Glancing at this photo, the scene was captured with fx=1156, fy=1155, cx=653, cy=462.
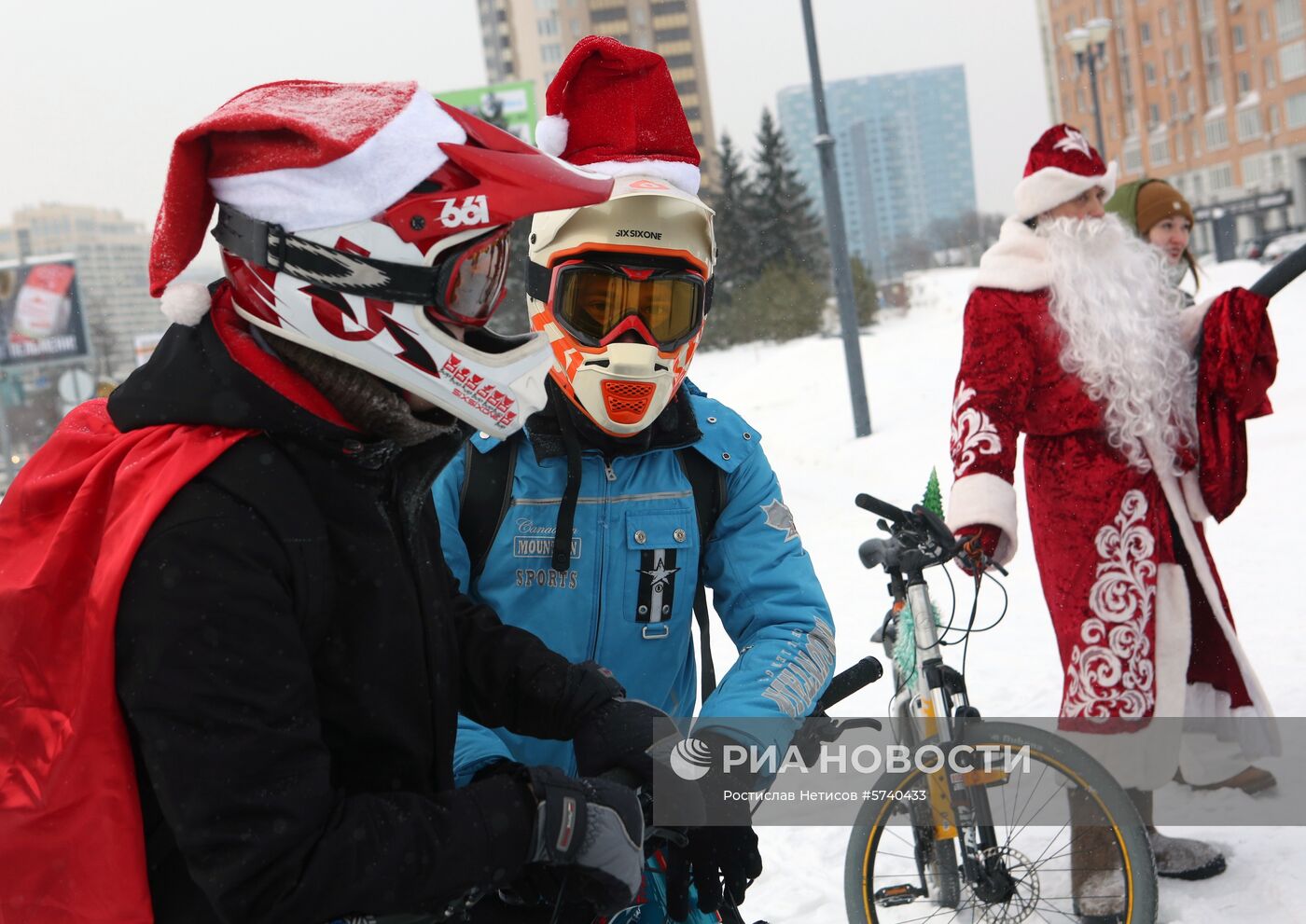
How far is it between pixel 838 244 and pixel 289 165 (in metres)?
12.3

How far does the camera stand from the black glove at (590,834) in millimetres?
1462

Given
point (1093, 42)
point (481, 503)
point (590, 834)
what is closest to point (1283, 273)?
point (481, 503)

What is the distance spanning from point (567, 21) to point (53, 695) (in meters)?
95.4

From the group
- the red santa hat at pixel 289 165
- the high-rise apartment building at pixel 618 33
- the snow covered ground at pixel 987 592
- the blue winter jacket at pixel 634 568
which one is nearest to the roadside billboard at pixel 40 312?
the snow covered ground at pixel 987 592

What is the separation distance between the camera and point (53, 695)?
132 cm

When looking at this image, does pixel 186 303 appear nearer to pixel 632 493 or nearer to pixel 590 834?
pixel 590 834

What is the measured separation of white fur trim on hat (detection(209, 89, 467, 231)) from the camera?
59.2 inches

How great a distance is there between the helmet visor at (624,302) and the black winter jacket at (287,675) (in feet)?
2.77

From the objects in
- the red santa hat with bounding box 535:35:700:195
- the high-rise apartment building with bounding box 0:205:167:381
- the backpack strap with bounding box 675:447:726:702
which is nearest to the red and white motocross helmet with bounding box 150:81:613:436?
the backpack strap with bounding box 675:447:726:702

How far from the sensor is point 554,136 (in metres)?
2.62

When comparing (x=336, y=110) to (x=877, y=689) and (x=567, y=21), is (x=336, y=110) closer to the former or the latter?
(x=877, y=689)

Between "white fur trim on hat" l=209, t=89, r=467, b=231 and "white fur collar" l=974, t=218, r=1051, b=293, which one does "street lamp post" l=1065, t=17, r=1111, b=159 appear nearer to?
"white fur collar" l=974, t=218, r=1051, b=293

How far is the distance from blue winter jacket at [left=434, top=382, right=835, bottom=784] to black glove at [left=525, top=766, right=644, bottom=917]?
27.3 inches

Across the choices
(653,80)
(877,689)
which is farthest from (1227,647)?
(653,80)
